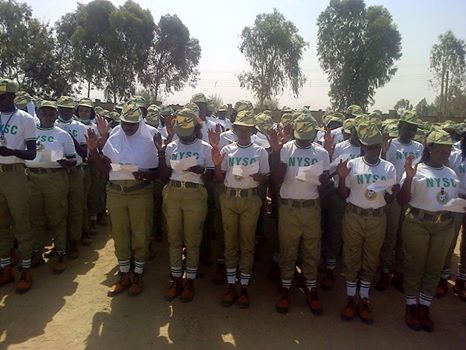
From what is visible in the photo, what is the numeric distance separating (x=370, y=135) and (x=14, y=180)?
4278 millimetres

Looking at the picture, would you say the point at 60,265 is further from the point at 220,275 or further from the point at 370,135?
the point at 370,135

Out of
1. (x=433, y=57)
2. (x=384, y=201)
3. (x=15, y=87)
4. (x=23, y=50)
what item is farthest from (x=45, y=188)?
(x=433, y=57)

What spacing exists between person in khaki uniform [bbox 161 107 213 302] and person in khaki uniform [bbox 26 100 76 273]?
5.51 ft

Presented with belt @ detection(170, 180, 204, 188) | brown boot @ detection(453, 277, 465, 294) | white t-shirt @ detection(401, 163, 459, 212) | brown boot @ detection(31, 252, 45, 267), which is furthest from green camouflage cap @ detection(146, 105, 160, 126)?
brown boot @ detection(453, 277, 465, 294)

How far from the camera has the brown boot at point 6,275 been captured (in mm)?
5191

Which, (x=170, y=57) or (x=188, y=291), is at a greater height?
(x=170, y=57)

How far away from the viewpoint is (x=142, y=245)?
5.01 m

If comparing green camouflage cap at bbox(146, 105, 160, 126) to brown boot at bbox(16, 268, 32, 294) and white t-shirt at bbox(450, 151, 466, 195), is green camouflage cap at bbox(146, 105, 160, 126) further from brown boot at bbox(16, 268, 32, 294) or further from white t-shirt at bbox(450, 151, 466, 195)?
white t-shirt at bbox(450, 151, 466, 195)

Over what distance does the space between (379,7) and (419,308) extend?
2476 cm

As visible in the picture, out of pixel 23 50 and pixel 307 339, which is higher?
A: pixel 23 50

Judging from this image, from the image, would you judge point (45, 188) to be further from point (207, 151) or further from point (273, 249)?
point (273, 249)

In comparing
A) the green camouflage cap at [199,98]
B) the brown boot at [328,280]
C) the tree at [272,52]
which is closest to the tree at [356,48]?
the tree at [272,52]

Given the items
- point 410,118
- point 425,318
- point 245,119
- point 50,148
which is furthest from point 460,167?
point 50,148

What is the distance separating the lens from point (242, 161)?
460cm
